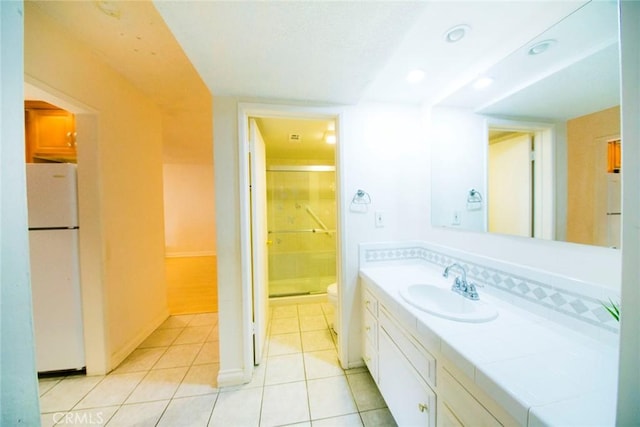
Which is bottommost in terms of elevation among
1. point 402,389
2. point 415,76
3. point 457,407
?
point 402,389

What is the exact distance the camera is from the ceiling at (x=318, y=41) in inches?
35.3

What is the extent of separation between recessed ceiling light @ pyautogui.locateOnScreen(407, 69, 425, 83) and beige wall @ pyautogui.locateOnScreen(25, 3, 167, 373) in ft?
7.47

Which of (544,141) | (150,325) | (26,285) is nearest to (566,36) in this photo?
(544,141)

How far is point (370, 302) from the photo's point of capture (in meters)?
1.56

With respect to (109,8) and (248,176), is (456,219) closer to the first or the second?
(248,176)

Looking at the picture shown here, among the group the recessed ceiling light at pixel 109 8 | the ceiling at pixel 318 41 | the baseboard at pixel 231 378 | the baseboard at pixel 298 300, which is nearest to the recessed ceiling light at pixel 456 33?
the ceiling at pixel 318 41

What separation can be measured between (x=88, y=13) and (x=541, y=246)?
9.24ft

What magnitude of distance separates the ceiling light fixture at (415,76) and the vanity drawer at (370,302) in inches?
60.8

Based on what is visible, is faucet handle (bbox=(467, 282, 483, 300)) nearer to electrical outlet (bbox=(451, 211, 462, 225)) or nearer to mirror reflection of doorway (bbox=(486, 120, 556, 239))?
mirror reflection of doorway (bbox=(486, 120, 556, 239))

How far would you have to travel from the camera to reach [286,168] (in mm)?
3318

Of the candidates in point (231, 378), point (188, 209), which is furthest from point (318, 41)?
point (188, 209)

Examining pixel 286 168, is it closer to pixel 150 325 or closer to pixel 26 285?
pixel 150 325

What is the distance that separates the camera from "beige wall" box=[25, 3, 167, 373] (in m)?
1.41

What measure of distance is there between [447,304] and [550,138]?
3.33ft
